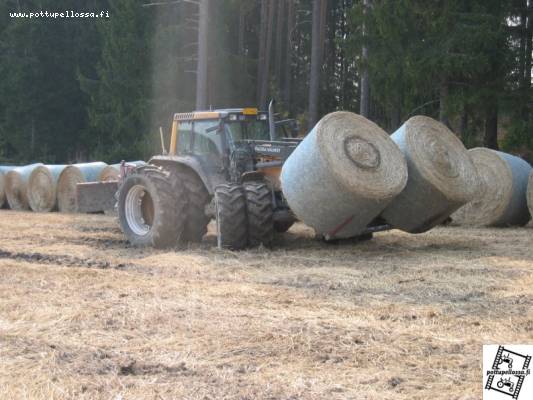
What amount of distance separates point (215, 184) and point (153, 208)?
→ 1249 mm

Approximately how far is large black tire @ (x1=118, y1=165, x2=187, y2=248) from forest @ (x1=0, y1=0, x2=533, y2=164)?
821cm

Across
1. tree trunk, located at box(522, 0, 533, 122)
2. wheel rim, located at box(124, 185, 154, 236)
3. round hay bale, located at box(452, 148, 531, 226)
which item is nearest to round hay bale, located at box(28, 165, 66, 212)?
wheel rim, located at box(124, 185, 154, 236)

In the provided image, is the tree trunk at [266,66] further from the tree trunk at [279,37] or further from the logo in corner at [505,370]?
the logo in corner at [505,370]

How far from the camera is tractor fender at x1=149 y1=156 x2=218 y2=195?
33.4ft

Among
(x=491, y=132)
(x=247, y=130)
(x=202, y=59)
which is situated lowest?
(x=247, y=130)

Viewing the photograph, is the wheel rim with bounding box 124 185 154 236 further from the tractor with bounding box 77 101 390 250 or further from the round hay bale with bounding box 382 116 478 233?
the round hay bale with bounding box 382 116 478 233

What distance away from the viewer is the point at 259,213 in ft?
30.1

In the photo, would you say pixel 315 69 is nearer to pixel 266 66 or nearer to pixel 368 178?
pixel 266 66

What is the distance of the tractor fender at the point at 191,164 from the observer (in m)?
10.2

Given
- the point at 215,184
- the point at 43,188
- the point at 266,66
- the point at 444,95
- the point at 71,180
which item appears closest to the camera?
the point at 215,184

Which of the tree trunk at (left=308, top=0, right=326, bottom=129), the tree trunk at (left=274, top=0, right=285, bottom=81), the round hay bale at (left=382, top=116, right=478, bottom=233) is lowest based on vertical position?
the round hay bale at (left=382, top=116, right=478, bottom=233)

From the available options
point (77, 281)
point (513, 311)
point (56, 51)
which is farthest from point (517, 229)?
point (56, 51)

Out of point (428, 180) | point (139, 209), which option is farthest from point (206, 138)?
point (428, 180)

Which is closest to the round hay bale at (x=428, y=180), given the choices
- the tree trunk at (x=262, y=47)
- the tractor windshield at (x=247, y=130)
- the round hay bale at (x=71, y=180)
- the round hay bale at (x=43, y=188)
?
the tractor windshield at (x=247, y=130)
